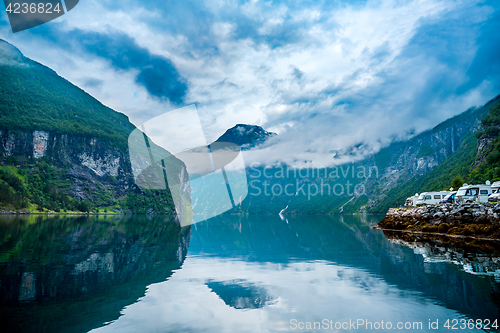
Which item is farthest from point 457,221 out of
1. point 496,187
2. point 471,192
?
point 496,187

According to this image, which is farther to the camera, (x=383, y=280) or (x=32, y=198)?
(x=32, y=198)

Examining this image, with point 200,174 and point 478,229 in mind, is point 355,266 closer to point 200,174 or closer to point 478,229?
point 200,174

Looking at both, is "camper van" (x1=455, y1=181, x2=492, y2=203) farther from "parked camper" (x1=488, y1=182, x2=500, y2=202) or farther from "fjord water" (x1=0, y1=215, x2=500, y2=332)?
"fjord water" (x1=0, y1=215, x2=500, y2=332)

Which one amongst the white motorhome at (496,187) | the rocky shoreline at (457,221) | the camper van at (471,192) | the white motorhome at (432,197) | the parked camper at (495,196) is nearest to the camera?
the rocky shoreline at (457,221)

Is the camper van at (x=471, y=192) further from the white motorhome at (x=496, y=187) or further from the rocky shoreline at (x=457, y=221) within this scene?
the rocky shoreline at (x=457, y=221)

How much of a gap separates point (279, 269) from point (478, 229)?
1215 inches

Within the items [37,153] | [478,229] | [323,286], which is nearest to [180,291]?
[323,286]

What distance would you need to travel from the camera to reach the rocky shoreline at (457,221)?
34.2 metres

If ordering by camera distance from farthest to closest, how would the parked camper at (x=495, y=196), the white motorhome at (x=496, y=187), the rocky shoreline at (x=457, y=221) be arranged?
the white motorhome at (x=496, y=187), the parked camper at (x=495, y=196), the rocky shoreline at (x=457, y=221)

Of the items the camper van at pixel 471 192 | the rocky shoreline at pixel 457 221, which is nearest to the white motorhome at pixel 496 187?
the camper van at pixel 471 192

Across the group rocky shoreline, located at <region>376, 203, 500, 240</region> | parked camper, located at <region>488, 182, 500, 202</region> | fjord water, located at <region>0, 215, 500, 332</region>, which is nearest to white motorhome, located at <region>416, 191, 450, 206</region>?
rocky shoreline, located at <region>376, 203, 500, 240</region>

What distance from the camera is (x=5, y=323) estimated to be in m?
8.72

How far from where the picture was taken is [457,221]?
40250 mm

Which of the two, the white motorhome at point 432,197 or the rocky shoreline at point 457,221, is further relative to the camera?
the white motorhome at point 432,197
